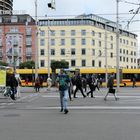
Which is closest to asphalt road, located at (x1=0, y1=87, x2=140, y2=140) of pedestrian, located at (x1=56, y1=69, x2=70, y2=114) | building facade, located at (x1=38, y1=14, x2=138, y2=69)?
pedestrian, located at (x1=56, y1=69, x2=70, y2=114)

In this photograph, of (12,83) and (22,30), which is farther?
(22,30)

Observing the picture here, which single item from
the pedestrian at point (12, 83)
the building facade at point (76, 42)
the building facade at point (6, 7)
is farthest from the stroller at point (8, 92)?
the building facade at point (76, 42)

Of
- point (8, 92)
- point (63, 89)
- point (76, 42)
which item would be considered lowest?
point (8, 92)

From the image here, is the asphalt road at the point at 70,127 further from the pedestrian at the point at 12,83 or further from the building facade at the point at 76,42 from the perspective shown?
the building facade at the point at 76,42

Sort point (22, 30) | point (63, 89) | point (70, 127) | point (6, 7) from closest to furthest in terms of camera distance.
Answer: point (70, 127), point (63, 89), point (6, 7), point (22, 30)

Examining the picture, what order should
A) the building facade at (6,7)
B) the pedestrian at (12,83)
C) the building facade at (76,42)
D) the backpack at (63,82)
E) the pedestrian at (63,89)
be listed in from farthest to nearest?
1. the building facade at (76,42)
2. the building facade at (6,7)
3. the pedestrian at (12,83)
4. the backpack at (63,82)
5. the pedestrian at (63,89)

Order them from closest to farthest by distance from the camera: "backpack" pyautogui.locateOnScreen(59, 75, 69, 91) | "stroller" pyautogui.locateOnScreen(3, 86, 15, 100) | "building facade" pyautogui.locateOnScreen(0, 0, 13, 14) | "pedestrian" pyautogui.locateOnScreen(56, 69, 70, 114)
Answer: "pedestrian" pyautogui.locateOnScreen(56, 69, 70, 114)
"backpack" pyautogui.locateOnScreen(59, 75, 69, 91)
"stroller" pyautogui.locateOnScreen(3, 86, 15, 100)
"building facade" pyautogui.locateOnScreen(0, 0, 13, 14)

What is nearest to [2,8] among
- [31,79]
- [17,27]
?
[17,27]

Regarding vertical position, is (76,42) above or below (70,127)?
above

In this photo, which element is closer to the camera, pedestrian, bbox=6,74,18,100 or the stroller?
pedestrian, bbox=6,74,18,100

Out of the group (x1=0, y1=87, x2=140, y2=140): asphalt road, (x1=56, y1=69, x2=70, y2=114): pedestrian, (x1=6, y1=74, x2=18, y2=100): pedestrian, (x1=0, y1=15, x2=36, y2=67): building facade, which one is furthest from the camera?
(x1=0, y1=15, x2=36, y2=67): building facade

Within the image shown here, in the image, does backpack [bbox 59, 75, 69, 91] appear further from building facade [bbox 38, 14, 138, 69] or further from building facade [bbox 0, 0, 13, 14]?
building facade [bbox 38, 14, 138, 69]

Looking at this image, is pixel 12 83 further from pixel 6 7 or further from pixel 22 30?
pixel 22 30

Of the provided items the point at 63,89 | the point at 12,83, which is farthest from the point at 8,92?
the point at 63,89
